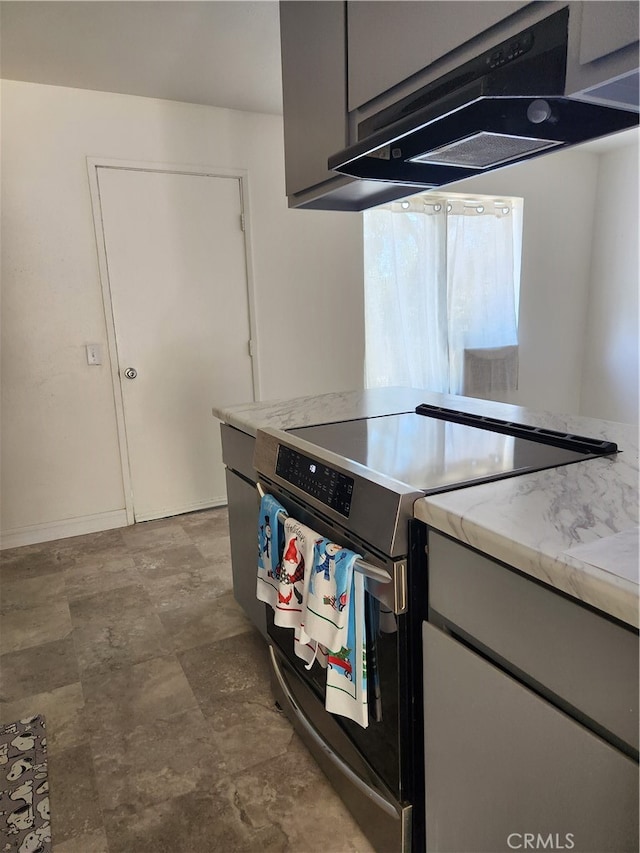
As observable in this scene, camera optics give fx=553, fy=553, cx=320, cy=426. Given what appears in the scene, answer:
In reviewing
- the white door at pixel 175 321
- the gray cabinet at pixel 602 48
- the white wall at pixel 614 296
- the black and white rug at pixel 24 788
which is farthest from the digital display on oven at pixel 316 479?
the white wall at pixel 614 296

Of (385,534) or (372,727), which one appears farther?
(372,727)

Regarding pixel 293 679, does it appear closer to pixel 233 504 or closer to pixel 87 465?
pixel 233 504

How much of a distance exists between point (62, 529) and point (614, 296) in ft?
15.3

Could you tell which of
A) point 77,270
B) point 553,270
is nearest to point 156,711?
point 77,270

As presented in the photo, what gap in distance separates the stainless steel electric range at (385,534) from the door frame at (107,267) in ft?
6.41

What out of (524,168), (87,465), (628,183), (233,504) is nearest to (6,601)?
(87,465)

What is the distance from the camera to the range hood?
102 centimetres

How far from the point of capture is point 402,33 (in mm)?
1321

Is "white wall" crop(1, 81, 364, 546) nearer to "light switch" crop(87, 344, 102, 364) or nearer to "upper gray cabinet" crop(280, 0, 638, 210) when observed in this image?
"light switch" crop(87, 344, 102, 364)

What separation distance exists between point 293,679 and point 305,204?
1.64 m

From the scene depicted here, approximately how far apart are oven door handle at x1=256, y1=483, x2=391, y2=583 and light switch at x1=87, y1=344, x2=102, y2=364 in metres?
2.57

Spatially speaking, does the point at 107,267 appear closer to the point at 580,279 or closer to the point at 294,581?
the point at 294,581

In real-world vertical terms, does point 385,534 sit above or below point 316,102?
below

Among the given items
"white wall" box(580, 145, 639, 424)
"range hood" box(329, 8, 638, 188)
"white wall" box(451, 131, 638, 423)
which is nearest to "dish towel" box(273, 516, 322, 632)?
"range hood" box(329, 8, 638, 188)
